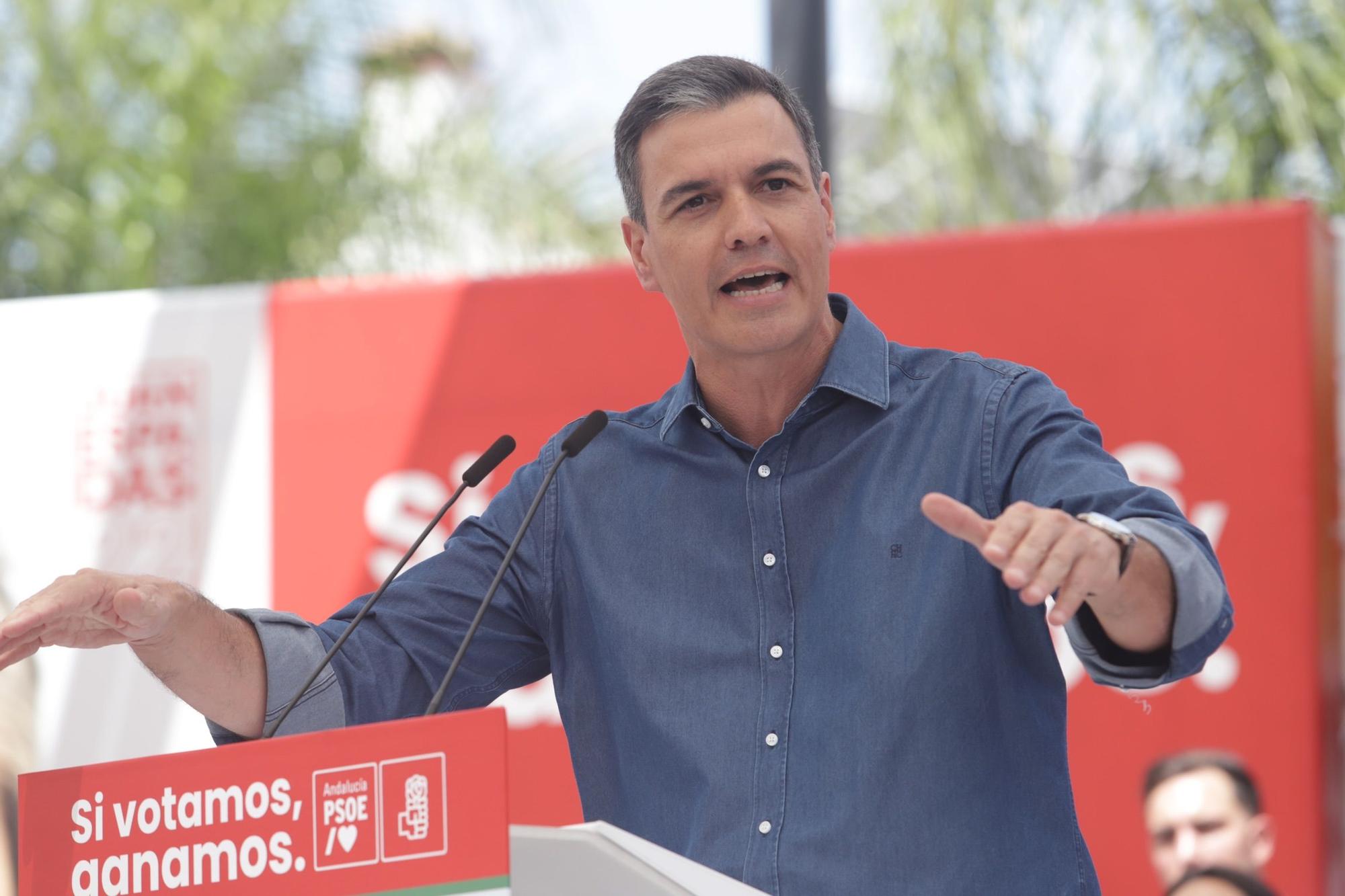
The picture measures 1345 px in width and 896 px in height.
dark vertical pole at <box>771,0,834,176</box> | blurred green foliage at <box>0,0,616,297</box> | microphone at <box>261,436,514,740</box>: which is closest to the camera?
microphone at <box>261,436,514,740</box>

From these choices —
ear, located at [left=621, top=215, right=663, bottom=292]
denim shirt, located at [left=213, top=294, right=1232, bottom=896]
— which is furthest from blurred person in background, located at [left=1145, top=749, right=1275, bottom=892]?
ear, located at [left=621, top=215, right=663, bottom=292]

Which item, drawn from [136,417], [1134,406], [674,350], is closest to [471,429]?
[674,350]

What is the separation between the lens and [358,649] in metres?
1.66

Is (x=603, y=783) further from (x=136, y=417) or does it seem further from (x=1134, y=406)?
(x=136, y=417)

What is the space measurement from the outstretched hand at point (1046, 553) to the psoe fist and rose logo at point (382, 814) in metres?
0.43

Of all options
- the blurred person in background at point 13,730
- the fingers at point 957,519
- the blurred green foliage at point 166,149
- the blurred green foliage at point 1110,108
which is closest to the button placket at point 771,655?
the fingers at point 957,519

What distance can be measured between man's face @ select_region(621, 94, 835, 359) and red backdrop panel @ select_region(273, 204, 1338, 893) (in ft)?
5.13

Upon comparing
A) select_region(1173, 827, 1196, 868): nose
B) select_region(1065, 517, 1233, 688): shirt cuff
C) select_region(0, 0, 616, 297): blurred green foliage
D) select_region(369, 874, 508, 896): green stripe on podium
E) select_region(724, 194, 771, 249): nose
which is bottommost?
select_region(1173, 827, 1196, 868): nose

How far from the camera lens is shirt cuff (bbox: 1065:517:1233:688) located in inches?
51.1

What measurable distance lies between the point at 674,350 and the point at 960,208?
6.58 ft

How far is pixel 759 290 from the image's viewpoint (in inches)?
64.6

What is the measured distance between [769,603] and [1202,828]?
5.62ft

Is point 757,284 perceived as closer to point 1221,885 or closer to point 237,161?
point 1221,885

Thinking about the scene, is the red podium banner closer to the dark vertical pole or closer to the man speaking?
the man speaking
